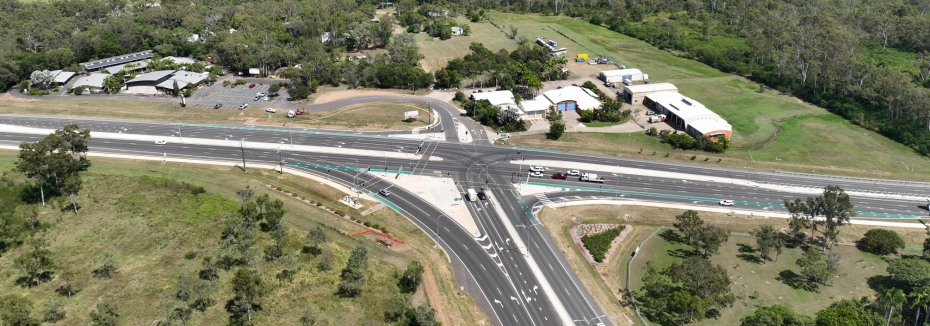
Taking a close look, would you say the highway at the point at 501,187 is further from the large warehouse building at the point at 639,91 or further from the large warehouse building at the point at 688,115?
the large warehouse building at the point at 639,91

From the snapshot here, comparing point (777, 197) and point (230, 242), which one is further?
point (777, 197)

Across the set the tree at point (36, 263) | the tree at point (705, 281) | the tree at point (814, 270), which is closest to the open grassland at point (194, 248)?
the tree at point (36, 263)

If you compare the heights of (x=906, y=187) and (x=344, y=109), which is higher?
(x=344, y=109)

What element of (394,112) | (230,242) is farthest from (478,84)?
(230,242)

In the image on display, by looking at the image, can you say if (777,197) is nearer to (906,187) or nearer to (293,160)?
(906,187)

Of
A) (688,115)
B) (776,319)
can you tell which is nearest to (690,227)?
(776,319)

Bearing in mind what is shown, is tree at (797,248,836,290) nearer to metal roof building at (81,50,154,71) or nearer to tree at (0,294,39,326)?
tree at (0,294,39,326)
